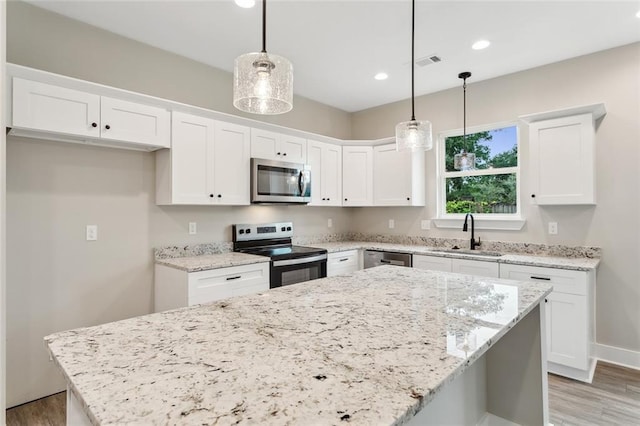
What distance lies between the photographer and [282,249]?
3688mm

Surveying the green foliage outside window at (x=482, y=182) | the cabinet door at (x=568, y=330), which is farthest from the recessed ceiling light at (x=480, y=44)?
the cabinet door at (x=568, y=330)

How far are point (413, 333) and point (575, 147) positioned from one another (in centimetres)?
282

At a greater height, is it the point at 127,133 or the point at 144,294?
the point at 127,133

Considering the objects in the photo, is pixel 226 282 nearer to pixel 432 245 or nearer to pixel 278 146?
pixel 278 146

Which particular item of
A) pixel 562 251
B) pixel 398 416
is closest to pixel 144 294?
pixel 398 416

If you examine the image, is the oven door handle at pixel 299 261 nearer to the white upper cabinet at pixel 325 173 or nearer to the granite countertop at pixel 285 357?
the white upper cabinet at pixel 325 173

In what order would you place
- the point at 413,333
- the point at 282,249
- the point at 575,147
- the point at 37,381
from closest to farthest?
the point at 413,333 → the point at 37,381 → the point at 575,147 → the point at 282,249

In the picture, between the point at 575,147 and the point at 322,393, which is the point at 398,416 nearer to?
the point at 322,393

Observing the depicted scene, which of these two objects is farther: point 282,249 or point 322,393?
point 282,249

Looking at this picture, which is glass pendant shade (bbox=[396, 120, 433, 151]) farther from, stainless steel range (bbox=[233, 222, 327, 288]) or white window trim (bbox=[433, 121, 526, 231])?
white window trim (bbox=[433, 121, 526, 231])

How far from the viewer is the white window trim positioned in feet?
11.8

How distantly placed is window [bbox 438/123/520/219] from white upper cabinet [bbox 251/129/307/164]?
5.65 ft

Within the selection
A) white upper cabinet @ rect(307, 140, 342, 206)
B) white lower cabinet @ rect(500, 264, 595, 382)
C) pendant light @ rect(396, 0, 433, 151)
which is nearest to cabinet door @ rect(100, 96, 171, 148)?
white upper cabinet @ rect(307, 140, 342, 206)

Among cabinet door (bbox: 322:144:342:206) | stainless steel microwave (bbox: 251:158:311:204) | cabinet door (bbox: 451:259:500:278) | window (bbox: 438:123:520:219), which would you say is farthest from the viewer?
cabinet door (bbox: 322:144:342:206)
